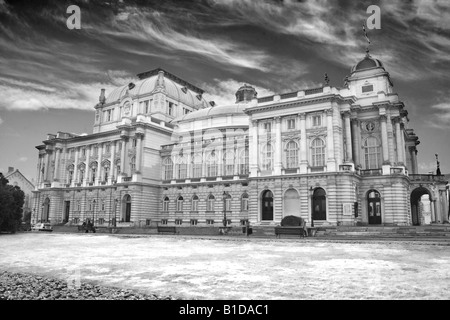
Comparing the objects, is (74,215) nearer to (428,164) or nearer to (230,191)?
(230,191)

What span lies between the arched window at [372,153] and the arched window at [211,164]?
22.6 m

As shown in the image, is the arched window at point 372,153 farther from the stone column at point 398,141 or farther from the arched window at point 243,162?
the arched window at point 243,162

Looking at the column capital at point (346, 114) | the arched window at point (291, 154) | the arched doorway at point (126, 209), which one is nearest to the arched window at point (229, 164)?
the arched window at point (291, 154)

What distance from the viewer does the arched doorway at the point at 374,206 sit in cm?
4563

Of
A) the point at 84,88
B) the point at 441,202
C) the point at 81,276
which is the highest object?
the point at 84,88

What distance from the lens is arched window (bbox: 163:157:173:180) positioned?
2499 inches

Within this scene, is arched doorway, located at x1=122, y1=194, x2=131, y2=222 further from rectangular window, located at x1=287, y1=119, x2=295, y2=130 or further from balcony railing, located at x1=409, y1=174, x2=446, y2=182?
balcony railing, located at x1=409, y1=174, x2=446, y2=182

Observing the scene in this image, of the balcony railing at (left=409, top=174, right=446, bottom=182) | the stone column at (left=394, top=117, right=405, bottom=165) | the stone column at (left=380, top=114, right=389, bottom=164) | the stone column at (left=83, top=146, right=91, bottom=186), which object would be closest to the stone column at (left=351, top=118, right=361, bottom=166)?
the stone column at (left=380, top=114, right=389, bottom=164)

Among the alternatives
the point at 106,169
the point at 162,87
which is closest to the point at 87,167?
the point at 106,169

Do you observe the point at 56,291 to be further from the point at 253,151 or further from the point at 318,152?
the point at 253,151

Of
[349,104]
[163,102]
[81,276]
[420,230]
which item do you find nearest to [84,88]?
[81,276]

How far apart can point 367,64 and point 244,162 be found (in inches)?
863
